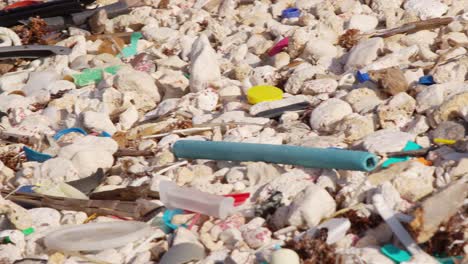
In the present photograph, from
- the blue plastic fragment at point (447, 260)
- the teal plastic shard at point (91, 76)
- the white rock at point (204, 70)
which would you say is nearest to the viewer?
the blue plastic fragment at point (447, 260)

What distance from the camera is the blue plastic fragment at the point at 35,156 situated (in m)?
4.83

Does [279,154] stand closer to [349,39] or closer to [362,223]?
[362,223]

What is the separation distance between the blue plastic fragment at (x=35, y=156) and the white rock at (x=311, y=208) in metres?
1.68

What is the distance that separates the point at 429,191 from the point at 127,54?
10.5 feet

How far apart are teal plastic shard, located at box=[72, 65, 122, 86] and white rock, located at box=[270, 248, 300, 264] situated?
2.82 meters

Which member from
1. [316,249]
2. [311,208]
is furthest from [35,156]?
[316,249]

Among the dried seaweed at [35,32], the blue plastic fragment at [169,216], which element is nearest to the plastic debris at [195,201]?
the blue plastic fragment at [169,216]

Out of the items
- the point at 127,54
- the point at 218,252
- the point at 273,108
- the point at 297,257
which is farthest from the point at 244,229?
the point at 127,54

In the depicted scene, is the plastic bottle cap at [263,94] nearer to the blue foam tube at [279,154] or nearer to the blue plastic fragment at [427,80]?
the blue foam tube at [279,154]

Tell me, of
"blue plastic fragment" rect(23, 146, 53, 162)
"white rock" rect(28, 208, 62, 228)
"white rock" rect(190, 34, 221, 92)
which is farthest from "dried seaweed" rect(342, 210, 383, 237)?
"white rock" rect(190, 34, 221, 92)

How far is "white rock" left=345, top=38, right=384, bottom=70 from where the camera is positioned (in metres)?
5.19

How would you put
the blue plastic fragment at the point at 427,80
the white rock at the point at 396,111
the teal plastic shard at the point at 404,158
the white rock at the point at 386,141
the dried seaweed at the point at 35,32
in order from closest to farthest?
1. the teal plastic shard at the point at 404,158
2. the white rock at the point at 386,141
3. the white rock at the point at 396,111
4. the blue plastic fragment at the point at 427,80
5. the dried seaweed at the point at 35,32

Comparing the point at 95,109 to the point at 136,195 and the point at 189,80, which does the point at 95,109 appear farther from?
the point at 136,195

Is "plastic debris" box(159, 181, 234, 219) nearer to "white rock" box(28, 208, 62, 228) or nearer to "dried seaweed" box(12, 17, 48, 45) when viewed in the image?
"white rock" box(28, 208, 62, 228)
